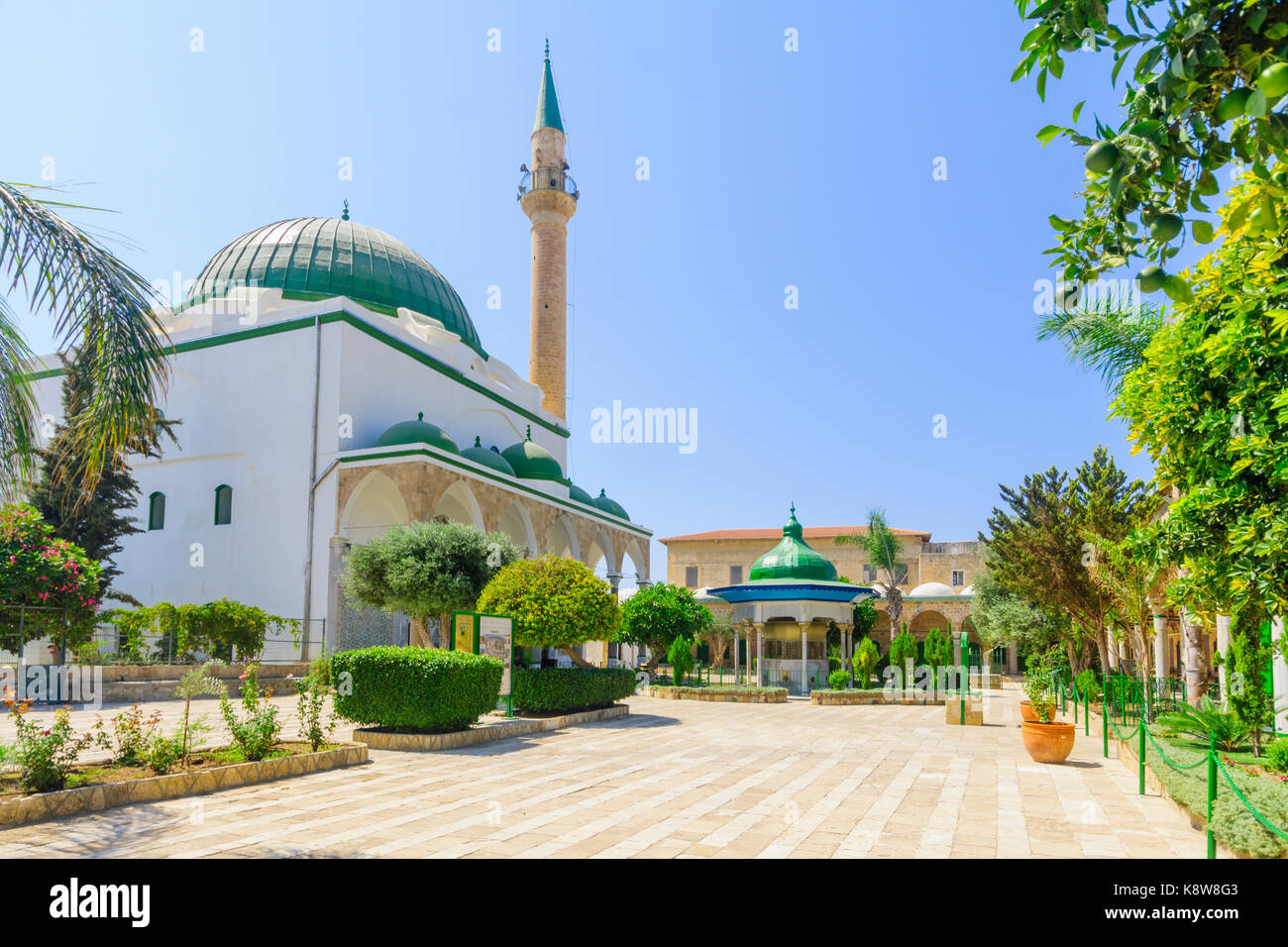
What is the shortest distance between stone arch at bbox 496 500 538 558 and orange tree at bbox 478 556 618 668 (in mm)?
9408

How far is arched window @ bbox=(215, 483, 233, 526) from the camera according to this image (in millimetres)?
25578

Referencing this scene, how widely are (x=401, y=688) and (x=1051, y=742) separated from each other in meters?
8.24

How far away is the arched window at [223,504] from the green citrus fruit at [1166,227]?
2652 centimetres

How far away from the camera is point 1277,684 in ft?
36.0

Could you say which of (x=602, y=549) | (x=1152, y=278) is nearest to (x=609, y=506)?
(x=602, y=549)

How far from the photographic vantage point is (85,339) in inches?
253

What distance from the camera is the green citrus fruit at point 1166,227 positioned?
2.67m

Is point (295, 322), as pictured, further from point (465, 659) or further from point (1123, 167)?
point (1123, 167)

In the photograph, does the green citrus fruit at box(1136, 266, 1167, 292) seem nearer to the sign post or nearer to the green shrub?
the green shrub

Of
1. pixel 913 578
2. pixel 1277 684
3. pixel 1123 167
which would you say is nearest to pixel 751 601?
pixel 1277 684

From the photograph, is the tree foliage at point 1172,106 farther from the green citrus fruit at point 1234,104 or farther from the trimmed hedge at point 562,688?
the trimmed hedge at point 562,688

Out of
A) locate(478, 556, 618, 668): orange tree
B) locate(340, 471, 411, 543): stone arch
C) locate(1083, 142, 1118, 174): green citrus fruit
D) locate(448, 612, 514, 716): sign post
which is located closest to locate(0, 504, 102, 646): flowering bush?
locate(478, 556, 618, 668): orange tree

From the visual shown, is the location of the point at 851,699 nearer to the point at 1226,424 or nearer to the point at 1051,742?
the point at 1051,742
